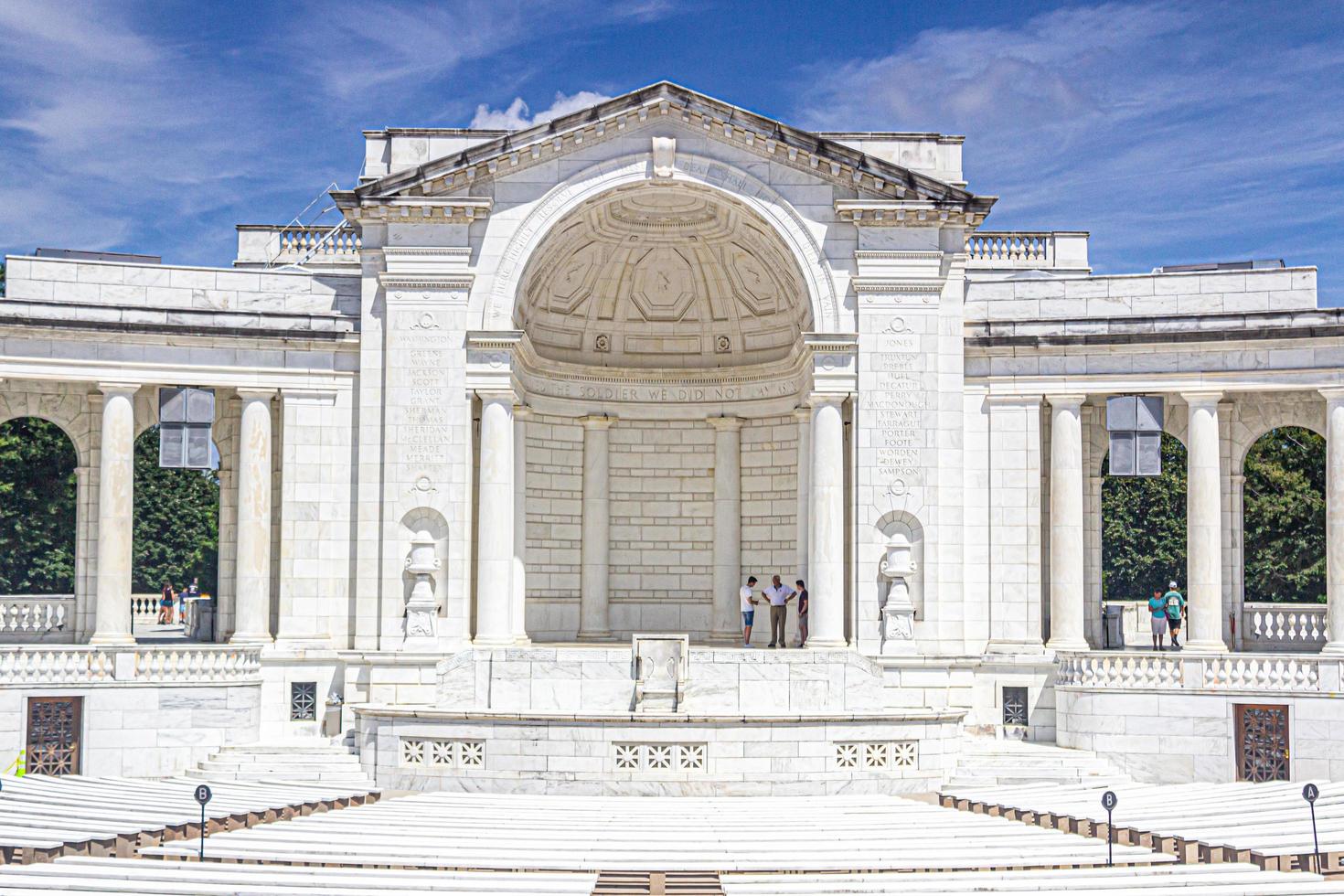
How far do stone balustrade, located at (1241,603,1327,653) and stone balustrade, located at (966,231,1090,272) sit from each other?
40.2 ft

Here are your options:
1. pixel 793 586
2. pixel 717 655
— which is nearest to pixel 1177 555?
pixel 793 586

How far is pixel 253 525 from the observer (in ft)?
138

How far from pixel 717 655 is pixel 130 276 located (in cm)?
2003

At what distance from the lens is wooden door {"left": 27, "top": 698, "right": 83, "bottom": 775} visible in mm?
36388

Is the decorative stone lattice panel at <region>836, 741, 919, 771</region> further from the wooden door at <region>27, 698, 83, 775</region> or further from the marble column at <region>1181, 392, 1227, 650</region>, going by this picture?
the wooden door at <region>27, 698, 83, 775</region>

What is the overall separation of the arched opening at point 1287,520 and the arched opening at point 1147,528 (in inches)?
335

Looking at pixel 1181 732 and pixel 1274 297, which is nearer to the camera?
pixel 1181 732

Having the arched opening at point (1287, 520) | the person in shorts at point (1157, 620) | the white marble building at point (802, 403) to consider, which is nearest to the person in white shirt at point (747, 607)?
the white marble building at point (802, 403)

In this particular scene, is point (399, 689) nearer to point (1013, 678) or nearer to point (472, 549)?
point (472, 549)

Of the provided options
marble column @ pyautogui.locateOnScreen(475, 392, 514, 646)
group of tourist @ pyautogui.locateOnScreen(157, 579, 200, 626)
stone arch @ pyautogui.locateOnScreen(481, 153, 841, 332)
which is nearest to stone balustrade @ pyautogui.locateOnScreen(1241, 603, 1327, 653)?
stone arch @ pyautogui.locateOnScreen(481, 153, 841, 332)

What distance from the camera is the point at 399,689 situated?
40312mm

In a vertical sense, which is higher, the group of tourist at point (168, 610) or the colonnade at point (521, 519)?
the colonnade at point (521, 519)

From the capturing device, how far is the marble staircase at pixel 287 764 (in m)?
35.2

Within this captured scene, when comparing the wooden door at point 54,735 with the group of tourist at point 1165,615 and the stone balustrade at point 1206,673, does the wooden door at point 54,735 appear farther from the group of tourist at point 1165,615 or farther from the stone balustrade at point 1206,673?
the group of tourist at point 1165,615
